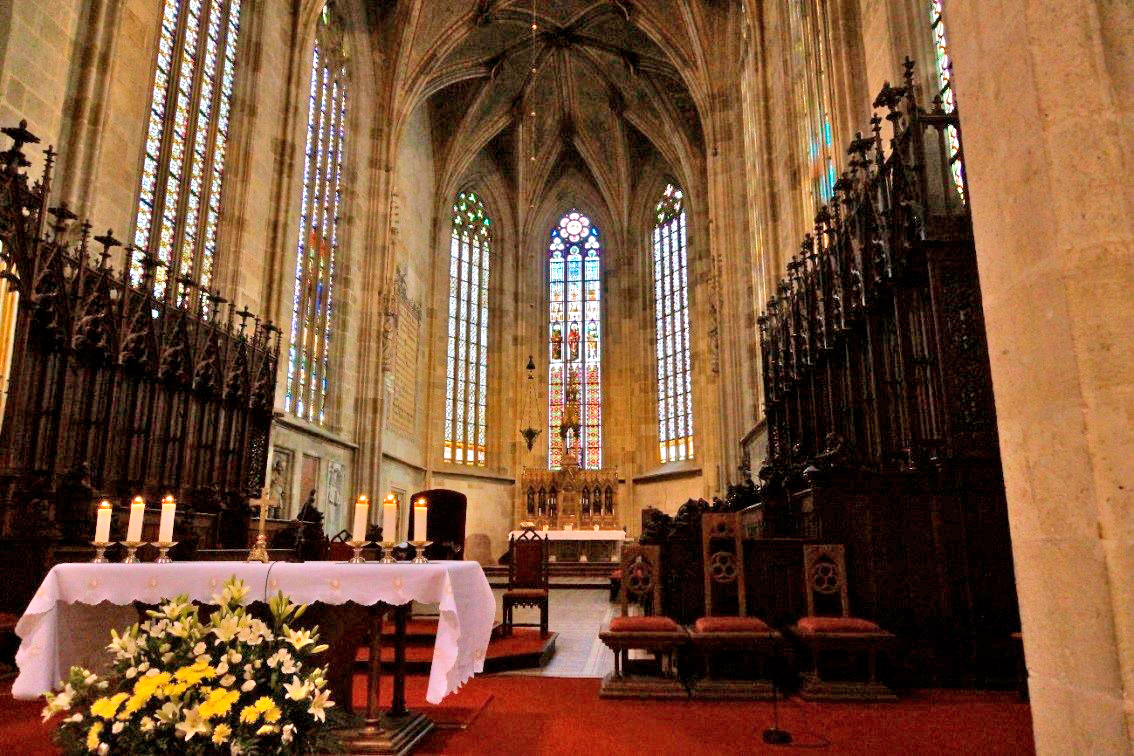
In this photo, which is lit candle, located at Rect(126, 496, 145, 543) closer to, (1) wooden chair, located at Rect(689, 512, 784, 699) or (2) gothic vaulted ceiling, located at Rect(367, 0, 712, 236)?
(1) wooden chair, located at Rect(689, 512, 784, 699)

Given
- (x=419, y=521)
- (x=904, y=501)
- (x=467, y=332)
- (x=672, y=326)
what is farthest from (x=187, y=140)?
(x=672, y=326)

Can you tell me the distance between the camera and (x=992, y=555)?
17.1 feet

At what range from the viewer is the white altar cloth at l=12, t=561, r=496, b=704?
132 inches

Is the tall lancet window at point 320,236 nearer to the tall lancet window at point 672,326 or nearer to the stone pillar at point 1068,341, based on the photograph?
the tall lancet window at point 672,326

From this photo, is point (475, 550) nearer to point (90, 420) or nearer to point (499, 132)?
point (499, 132)

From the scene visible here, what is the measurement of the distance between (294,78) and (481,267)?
10876 mm

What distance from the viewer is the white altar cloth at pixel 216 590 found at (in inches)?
132

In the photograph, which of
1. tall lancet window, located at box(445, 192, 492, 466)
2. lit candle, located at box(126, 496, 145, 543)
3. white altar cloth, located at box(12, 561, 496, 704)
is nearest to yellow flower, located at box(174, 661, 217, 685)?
white altar cloth, located at box(12, 561, 496, 704)

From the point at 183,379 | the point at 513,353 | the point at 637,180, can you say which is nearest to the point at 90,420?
the point at 183,379

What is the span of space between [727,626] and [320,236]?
44.2ft

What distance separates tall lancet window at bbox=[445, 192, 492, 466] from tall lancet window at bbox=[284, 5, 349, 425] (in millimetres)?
6727

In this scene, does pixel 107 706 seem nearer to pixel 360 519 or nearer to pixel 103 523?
pixel 360 519

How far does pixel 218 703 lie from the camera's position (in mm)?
1862

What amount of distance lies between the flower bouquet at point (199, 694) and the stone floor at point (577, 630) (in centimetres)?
373
